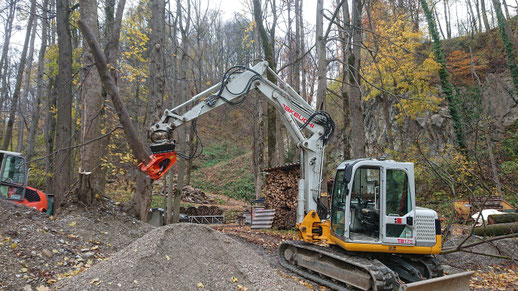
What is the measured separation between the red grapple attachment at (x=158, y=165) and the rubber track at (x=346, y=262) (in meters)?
3.30

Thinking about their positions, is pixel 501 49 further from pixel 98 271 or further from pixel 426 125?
pixel 98 271

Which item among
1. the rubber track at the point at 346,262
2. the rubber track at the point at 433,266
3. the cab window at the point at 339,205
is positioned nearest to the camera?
the rubber track at the point at 346,262

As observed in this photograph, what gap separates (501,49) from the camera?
2219 centimetres

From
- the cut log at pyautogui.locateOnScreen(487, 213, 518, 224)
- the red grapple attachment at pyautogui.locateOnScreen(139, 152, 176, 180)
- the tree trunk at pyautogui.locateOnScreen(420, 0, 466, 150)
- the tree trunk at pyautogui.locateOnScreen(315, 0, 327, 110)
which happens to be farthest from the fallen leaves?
the tree trunk at pyautogui.locateOnScreen(420, 0, 466, 150)

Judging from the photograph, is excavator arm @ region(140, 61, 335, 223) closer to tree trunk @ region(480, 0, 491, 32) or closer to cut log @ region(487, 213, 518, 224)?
cut log @ region(487, 213, 518, 224)

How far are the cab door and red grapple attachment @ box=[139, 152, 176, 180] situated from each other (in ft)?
12.3

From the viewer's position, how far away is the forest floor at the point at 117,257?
4.39m

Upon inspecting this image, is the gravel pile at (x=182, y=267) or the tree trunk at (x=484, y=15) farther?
the tree trunk at (x=484, y=15)

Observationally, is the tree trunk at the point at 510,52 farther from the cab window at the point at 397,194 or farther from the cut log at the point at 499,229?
the cab window at the point at 397,194

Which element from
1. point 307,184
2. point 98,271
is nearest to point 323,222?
Result: point 307,184

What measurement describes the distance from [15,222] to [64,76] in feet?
18.8

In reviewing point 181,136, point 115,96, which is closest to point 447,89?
point 181,136

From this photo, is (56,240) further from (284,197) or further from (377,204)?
(284,197)

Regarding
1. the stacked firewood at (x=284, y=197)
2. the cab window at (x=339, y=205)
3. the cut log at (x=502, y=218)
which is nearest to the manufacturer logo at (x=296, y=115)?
the cab window at (x=339, y=205)
